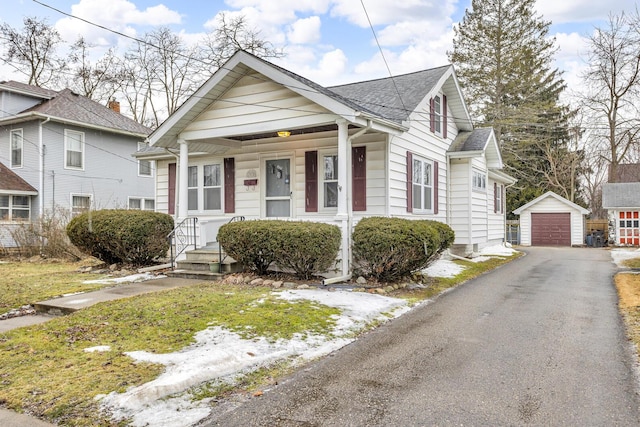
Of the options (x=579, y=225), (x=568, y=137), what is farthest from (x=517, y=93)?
(x=579, y=225)

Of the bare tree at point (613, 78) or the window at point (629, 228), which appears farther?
the window at point (629, 228)

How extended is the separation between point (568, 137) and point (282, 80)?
29.9 metres

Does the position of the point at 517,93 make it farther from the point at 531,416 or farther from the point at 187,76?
the point at 531,416

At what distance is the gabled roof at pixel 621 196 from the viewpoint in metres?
23.1

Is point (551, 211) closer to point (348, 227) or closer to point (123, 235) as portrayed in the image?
point (348, 227)

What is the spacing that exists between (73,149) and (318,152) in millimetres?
14588

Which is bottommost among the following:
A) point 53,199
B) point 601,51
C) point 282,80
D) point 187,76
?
point 53,199

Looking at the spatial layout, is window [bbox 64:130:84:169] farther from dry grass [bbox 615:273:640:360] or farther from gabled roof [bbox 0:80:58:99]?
dry grass [bbox 615:273:640:360]

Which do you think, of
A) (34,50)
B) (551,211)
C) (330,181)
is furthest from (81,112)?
(551,211)

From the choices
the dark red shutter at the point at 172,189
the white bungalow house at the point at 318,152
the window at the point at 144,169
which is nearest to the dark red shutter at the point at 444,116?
the white bungalow house at the point at 318,152

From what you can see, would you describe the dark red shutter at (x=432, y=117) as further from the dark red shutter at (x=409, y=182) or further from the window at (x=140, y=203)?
the window at (x=140, y=203)

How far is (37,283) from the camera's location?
9320mm

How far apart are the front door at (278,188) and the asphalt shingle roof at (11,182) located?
42.2 ft

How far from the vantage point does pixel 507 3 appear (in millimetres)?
32312
